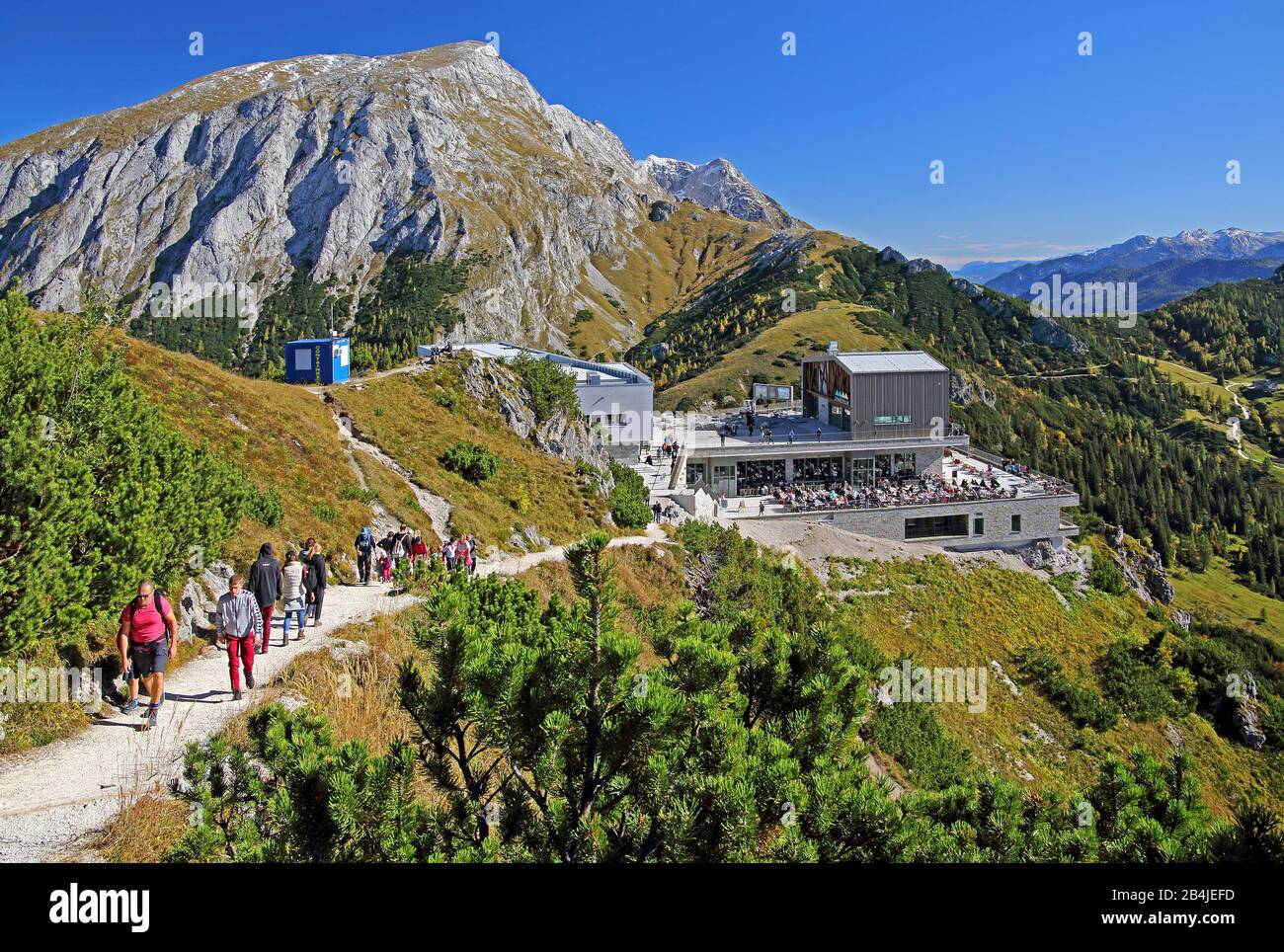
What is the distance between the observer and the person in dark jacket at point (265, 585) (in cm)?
1238

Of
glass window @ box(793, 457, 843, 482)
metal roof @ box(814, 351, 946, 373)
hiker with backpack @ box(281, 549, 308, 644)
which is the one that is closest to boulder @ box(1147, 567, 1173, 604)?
metal roof @ box(814, 351, 946, 373)

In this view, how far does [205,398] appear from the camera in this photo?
25.4 meters

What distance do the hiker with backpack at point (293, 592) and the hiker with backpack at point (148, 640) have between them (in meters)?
3.41

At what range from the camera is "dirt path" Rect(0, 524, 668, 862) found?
7.23 meters

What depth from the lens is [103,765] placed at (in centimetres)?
866

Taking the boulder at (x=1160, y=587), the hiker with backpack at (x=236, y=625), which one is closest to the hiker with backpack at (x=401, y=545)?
the hiker with backpack at (x=236, y=625)

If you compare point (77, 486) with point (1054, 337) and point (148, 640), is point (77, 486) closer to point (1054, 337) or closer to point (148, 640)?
point (148, 640)

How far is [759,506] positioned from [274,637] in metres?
34.8

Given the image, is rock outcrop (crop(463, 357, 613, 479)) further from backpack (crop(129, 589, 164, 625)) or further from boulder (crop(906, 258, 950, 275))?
boulder (crop(906, 258, 950, 275))

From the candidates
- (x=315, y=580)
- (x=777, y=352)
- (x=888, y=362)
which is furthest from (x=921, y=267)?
(x=315, y=580)

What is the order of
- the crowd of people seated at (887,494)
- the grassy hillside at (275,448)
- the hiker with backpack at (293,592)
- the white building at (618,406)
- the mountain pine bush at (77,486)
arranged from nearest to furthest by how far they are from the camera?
the mountain pine bush at (77,486), the hiker with backpack at (293,592), the grassy hillside at (275,448), the crowd of people seated at (887,494), the white building at (618,406)

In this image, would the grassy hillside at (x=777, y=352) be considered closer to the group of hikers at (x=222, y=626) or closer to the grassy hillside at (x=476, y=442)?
the grassy hillside at (x=476, y=442)

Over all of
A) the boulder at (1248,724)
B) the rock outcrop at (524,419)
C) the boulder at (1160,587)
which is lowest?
the boulder at (1160,587)

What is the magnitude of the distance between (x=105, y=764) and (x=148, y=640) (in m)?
1.53
